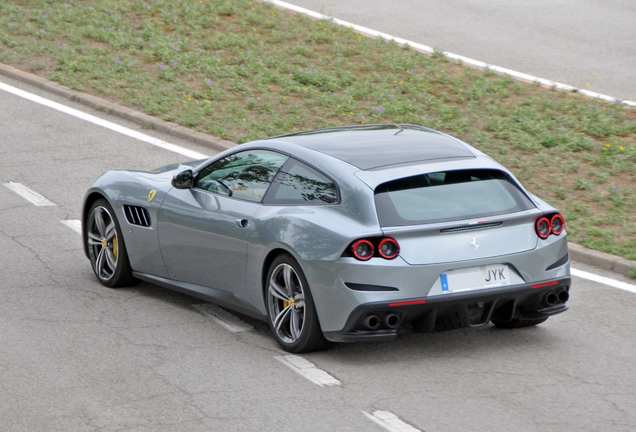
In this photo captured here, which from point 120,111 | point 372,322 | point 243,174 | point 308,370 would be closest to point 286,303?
point 308,370

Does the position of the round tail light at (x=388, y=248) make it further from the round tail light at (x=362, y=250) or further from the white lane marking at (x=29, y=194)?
the white lane marking at (x=29, y=194)

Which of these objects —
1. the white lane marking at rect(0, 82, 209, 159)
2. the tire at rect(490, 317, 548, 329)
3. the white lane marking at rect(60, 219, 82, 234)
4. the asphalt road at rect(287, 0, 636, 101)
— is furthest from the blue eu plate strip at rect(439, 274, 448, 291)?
the asphalt road at rect(287, 0, 636, 101)

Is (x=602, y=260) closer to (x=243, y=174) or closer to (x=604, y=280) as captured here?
(x=604, y=280)

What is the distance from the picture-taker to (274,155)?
6.62 meters

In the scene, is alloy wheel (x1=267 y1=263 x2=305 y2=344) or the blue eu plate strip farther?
alloy wheel (x1=267 y1=263 x2=305 y2=344)

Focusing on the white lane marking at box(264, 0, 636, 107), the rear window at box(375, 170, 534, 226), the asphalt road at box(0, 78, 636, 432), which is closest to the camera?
the asphalt road at box(0, 78, 636, 432)

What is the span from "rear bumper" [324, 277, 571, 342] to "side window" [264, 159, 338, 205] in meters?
0.82

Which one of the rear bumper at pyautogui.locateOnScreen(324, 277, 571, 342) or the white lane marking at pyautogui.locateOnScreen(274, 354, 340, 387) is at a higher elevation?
the rear bumper at pyautogui.locateOnScreen(324, 277, 571, 342)

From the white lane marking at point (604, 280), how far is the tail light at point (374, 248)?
3010 mm

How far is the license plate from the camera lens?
18.6 ft

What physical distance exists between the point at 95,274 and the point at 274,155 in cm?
239

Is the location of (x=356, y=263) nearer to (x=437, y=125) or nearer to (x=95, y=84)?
(x=437, y=125)

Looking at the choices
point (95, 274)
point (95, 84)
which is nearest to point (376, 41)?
point (95, 84)

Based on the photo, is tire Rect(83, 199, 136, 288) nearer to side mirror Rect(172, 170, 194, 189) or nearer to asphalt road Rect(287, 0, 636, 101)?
side mirror Rect(172, 170, 194, 189)
